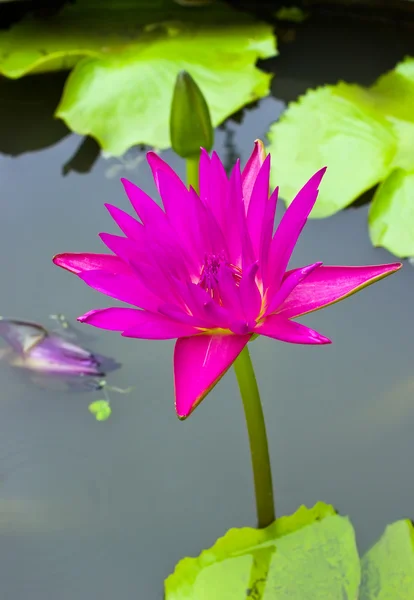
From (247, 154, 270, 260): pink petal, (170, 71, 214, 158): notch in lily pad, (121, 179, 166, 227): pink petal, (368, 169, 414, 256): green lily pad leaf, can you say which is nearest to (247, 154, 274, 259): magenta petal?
(247, 154, 270, 260): pink petal

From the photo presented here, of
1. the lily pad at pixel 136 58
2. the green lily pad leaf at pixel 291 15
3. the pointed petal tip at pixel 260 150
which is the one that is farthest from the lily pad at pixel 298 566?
the green lily pad leaf at pixel 291 15

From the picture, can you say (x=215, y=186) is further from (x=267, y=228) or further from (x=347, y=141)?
(x=347, y=141)

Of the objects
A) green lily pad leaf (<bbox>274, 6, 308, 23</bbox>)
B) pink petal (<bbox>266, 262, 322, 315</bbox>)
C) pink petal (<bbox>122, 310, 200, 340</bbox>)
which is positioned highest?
green lily pad leaf (<bbox>274, 6, 308, 23</bbox>)

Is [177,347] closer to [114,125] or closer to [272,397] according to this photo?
[272,397]

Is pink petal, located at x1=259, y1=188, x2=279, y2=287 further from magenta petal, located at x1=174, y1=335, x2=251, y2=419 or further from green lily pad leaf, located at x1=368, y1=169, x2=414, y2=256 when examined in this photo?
green lily pad leaf, located at x1=368, y1=169, x2=414, y2=256

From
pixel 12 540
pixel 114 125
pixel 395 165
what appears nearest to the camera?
pixel 12 540

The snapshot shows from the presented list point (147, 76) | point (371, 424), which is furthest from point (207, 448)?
point (147, 76)
